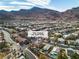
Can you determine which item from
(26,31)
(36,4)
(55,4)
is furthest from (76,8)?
(26,31)

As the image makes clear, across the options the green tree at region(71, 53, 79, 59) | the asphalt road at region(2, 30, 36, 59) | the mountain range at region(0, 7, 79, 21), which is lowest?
the green tree at region(71, 53, 79, 59)

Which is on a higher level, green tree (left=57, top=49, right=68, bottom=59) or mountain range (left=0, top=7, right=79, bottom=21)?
mountain range (left=0, top=7, right=79, bottom=21)

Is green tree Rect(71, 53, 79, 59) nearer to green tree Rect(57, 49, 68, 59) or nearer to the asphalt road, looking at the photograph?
green tree Rect(57, 49, 68, 59)

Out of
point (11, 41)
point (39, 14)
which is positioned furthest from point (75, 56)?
point (11, 41)

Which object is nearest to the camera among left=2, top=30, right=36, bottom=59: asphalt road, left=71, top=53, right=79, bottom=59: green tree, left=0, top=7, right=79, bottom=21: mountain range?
left=71, top=53, right=79, bottom=59: green tree

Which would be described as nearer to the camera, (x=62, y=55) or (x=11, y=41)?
(x=62, y=55)

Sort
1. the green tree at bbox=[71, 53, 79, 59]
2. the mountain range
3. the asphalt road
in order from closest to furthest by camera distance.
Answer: the green tree at bbox=[71, 53, 79, 59]
the asphalt road
the mountain range

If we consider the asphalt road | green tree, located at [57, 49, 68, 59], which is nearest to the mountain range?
the asphalt road

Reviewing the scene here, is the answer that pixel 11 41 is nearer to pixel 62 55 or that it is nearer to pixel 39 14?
pixel 39 14

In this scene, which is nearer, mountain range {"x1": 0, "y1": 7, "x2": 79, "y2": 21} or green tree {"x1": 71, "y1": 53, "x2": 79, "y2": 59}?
green tree {"x1": 71, "y1": 53, "x2": 79, "y2": 59}

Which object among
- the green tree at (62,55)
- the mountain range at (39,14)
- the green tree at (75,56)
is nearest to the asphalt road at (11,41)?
the mountain range at (39,14)
